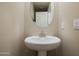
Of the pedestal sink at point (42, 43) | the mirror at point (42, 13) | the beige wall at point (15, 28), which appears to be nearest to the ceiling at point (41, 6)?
the mirror at point (42, 13)

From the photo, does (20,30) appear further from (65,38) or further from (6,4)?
(65,38)

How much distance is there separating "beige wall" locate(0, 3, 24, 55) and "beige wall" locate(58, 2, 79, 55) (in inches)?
19.5

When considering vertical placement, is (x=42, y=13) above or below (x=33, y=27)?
above

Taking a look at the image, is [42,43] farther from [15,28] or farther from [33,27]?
[15,28]

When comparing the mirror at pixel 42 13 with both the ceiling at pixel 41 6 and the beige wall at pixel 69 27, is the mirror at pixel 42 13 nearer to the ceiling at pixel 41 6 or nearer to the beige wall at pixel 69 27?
the ceiling at pixel 41 6

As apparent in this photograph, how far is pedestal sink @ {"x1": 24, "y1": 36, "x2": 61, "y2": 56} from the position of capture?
138 centimetres

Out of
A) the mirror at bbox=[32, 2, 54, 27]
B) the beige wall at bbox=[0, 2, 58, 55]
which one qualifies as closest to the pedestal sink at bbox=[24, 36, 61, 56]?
the beige wall at bbox=[0, 2, 58, 55]

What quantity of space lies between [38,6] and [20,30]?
375mm

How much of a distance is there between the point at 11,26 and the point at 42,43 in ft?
1.45

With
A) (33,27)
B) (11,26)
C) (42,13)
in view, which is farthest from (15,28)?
(42,13)

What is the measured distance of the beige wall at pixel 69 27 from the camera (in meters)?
1.49

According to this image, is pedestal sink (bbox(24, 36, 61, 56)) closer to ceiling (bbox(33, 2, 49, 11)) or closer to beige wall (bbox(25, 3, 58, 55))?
beige wall (bbox(25, 3, 58, 55))

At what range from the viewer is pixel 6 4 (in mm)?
1487

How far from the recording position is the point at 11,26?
149 cm
